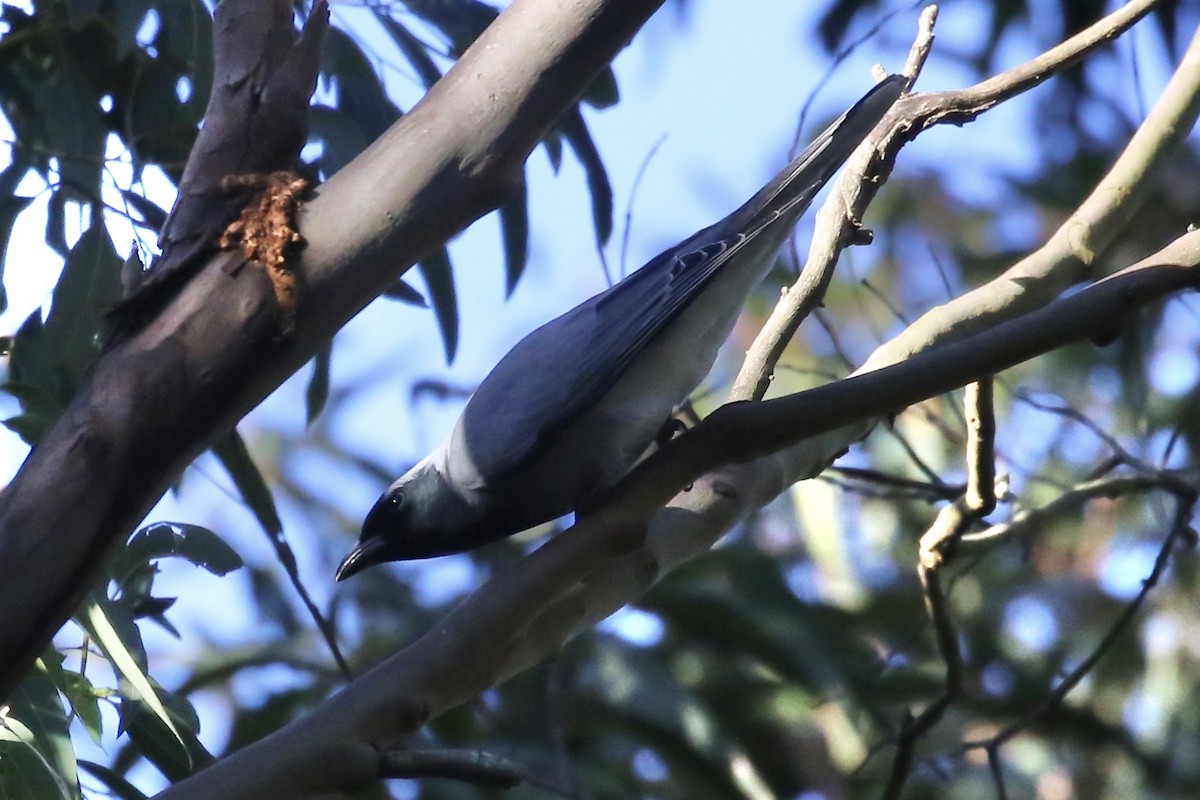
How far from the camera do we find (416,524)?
8.89 ft

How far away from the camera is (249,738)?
137 inches

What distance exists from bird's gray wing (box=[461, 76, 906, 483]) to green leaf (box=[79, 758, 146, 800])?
2.69 feet

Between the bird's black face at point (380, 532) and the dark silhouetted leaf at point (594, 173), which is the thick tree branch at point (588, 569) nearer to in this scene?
the bird's black face at point (380, 532)

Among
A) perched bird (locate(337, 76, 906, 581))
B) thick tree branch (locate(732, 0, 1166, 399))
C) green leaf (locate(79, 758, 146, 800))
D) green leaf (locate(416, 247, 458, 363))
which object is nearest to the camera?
thick tree branch (locate(732, 0, 1166, 399))

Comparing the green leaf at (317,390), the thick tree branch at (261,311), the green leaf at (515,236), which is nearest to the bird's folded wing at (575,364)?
the green leaf at (515,236)

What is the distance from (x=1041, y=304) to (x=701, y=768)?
2.16 meters

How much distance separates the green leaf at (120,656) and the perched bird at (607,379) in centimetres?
75

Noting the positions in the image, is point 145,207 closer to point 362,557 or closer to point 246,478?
point 246,478

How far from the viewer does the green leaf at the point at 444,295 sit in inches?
118

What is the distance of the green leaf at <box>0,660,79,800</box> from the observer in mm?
2020

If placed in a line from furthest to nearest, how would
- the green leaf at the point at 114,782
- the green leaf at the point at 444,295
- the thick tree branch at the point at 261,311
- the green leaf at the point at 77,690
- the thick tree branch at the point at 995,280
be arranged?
the green leaf at the point at 444,295
the green leaf at the point at 114,782
the thick tree branch at the point at 995,280
the green leaf at the point at 77,690
the thick tree branch at the point at 261,311

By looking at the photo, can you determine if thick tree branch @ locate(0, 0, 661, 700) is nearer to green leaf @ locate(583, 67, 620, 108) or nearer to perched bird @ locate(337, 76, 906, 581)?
perched bird @ locate(337, 76, 906, 581)

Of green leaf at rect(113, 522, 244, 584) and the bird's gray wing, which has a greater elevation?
the bird's gray wing

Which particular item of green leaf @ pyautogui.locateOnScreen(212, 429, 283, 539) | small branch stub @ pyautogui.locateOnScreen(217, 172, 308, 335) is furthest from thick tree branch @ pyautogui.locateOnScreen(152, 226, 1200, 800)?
green leaf @ pyautogui.locateOnScreen(212, 429, 283, 539)
